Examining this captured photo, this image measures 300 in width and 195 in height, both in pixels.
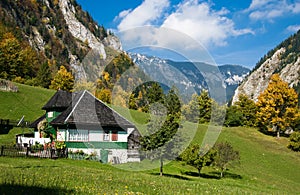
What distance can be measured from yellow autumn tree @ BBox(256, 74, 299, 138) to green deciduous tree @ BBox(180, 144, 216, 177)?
118ft

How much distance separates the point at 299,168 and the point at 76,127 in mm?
29325

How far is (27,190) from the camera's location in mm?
10195

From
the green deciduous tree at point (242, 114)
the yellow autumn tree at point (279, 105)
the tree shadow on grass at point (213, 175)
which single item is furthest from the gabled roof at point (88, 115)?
the green deciduous tree at point (242, 114)

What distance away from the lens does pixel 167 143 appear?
2938cm

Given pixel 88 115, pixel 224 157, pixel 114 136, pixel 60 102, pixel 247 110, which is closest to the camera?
pixel 224 157

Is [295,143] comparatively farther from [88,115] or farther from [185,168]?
[88,115]

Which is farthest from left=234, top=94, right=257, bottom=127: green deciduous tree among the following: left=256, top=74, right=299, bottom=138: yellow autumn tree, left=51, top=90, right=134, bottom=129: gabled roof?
left=51, top=90, right=134, bottom=129: gabled roof

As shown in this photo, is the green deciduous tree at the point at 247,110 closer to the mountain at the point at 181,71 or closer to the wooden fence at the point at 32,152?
the wooden fence at the point at 32,152

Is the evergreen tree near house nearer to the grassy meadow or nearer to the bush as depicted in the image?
the grassy meadow

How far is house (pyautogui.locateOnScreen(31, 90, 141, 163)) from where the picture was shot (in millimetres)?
38812

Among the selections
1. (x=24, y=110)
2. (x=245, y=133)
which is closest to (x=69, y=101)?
(x=24, y=110)

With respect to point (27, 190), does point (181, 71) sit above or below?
above

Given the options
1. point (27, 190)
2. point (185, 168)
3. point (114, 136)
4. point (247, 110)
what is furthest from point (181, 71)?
point (247, 110)

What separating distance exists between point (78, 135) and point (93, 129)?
183cm
